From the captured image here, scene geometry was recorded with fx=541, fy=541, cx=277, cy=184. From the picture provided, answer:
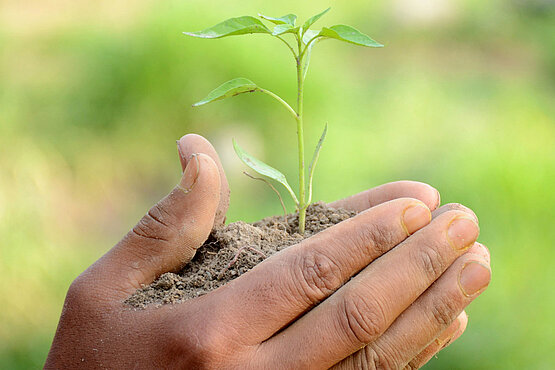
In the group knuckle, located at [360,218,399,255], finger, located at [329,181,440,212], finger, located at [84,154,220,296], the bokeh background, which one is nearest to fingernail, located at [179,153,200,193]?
finger, located at [84,154,220,296]

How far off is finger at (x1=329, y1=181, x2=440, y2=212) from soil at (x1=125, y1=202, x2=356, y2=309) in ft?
0.17

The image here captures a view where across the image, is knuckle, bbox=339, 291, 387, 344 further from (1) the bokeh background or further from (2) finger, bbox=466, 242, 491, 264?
(1) the bokeh background

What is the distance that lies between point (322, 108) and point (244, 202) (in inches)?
28.5

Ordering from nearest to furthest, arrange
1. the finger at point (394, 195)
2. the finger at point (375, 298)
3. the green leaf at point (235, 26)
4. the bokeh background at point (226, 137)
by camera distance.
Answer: the finger at point (375, 298)
the green leaf at point (235, 26)
the finger at point (394, 195)
the bokeh background at point (226, 137)

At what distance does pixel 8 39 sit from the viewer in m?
2.84

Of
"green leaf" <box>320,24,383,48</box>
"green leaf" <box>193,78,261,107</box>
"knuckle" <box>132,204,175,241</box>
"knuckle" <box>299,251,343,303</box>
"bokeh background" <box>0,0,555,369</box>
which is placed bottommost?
"bokeh background" <box>0,0,555,369</box>

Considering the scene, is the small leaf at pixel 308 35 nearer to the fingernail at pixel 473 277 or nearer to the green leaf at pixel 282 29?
the green leaf at pixel 282 29

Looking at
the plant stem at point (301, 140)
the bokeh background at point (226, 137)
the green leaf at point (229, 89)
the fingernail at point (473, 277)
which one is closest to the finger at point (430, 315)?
the fingernail at point (473, 277)

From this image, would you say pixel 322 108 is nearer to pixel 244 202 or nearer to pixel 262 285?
pixel 244 202

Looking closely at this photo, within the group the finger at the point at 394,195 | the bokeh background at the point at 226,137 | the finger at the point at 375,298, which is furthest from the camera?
the bokeh background at the point at 226,137

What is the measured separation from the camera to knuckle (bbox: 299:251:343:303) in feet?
2.18

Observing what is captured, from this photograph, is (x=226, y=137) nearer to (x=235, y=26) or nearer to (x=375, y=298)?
(x=235, y=26)

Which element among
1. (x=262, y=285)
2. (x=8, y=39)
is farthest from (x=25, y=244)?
(x=262, y=285)

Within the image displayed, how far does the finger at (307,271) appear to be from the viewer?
25.5 inches
